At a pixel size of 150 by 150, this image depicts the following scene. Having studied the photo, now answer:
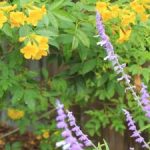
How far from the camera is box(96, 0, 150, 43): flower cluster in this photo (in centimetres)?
257

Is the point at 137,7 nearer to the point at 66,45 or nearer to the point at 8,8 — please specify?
the point at 66,45

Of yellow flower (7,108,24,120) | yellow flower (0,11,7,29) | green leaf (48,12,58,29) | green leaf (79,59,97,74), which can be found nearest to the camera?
yellow flower (0,11,7,29)

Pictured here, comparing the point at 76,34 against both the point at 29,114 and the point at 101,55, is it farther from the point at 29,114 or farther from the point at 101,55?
the point at 29,114

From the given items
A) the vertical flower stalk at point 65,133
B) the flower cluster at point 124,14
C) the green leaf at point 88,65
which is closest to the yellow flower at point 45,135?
the green leaf at point 88,65

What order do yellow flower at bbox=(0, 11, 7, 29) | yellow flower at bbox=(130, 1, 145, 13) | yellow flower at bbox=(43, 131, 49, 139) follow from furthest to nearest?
1. yellow flower at bbox=(43, 131, 49, 139)
2. yellow flower at bbox=(130, 1, 145, 13)
3. yellow flower at bbox=(0, 11, 7, 29)

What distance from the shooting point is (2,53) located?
10.5 feet

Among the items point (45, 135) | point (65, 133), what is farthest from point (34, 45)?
point (45, 135)

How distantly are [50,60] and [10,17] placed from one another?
0.83m

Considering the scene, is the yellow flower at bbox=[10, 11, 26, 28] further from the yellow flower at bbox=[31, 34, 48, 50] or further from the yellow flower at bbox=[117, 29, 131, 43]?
the yellow flower at bbox=[117, 29, 131, 43]

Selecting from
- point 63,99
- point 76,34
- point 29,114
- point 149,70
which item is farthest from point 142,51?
point 29,114

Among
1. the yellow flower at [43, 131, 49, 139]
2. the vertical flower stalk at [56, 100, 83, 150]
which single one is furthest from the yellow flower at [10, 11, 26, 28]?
the yellow flower at [43, 131, 49, 139]

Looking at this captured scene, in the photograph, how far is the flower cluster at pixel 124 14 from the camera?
2574 mm

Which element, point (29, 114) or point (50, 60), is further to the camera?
point (29, 114)

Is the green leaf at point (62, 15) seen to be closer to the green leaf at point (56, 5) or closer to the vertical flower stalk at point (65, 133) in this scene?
the green leaf at point (56, 5)
